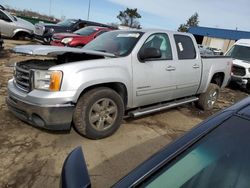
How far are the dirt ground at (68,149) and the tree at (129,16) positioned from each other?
239 ft

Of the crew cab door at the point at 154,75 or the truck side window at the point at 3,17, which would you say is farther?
the truck side window at the point at 3,17

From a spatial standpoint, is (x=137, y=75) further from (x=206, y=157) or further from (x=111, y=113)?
(x=206, y=157)

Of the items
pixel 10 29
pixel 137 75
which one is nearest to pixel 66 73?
pixel 137 75

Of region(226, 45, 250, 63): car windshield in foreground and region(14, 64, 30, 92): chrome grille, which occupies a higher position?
region(226, 45, 250, 63): car windshield in foreground

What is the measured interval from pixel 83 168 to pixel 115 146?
9.64 ft

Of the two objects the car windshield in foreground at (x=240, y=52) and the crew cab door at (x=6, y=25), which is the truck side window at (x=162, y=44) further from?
the crew cab door at (x=6, y=25)

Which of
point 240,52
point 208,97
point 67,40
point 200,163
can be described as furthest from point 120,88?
point 240,52

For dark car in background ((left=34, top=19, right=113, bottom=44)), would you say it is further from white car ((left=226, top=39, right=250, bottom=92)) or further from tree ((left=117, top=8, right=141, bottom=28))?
tree ((left=117, top=8, right=141, bottom=28))

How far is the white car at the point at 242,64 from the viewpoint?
1146 cm

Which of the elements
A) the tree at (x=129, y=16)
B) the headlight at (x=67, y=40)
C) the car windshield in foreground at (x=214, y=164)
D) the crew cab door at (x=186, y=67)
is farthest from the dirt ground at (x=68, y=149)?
the tree at (x=129, y=16)

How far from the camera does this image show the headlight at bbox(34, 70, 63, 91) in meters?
4.23

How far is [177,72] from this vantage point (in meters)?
5.95

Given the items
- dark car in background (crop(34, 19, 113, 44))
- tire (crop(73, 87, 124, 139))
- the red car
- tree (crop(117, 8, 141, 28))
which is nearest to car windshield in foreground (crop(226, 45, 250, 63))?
the red car

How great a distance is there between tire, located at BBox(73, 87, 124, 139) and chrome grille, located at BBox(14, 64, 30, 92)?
2.77ft
